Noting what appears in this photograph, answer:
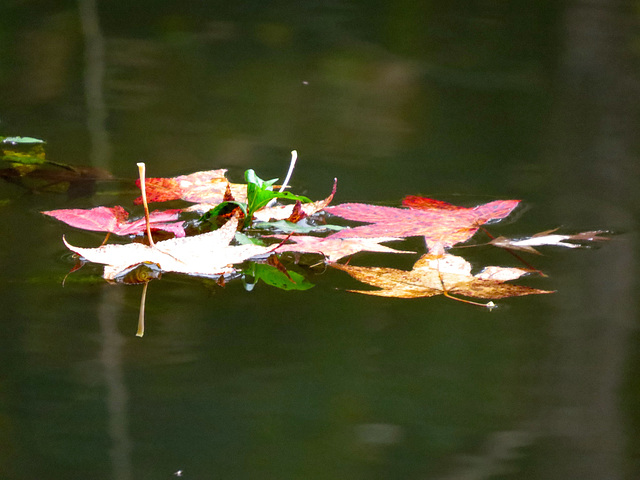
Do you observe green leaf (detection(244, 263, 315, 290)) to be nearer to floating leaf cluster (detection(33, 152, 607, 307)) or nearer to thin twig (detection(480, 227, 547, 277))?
floating leaf cluster (detection(33, 152, 607, 307))

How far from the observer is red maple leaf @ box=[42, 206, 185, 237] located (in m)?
0.80

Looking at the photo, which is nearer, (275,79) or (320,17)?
(275,79)

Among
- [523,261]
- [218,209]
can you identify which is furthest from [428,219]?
[218,209]

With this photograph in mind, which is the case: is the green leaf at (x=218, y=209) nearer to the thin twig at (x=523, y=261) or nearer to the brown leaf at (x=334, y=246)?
the brown leaf at (x=334, y=246)

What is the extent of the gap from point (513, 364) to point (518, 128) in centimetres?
83

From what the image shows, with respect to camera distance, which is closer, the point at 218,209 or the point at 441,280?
the point at 441,280

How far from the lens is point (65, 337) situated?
60cm

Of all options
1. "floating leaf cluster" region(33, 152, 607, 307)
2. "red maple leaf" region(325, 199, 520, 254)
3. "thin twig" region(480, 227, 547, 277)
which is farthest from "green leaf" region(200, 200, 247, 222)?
"thin twig" region(480, 227, 547, 277)

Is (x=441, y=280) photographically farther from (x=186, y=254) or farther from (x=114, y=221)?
(x=114, y=221)

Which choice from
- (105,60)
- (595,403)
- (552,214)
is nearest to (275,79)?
(105,60)

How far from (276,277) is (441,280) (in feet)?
0.52

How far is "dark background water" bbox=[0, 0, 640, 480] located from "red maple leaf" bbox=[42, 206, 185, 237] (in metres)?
0.02

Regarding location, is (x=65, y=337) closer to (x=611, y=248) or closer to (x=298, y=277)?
(x=298, y=277)

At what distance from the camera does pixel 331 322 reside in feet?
2.09
